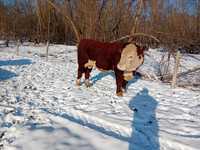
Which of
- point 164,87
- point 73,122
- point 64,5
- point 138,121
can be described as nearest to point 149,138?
point 138,121

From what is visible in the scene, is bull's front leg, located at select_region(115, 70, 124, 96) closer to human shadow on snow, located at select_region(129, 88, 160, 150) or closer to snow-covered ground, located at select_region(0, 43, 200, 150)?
snow-covered ground, located at select_region(0, 43, 200, 150)

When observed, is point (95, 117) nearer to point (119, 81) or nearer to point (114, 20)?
point (119, 81)

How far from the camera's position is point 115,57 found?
723 cm

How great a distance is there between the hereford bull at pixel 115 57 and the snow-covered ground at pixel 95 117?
0.56 m

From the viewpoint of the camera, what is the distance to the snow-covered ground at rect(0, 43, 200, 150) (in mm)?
4414

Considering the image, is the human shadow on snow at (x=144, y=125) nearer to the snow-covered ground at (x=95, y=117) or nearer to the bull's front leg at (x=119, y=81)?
the snow-covered ground at (x=95, y=117)

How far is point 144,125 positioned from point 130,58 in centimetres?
214

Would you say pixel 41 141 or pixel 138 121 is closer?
pixel 41 141

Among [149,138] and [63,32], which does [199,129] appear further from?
[63,32]

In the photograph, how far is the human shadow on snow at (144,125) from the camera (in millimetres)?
4470

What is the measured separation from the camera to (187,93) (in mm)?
8602

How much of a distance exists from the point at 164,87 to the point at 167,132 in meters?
4.60

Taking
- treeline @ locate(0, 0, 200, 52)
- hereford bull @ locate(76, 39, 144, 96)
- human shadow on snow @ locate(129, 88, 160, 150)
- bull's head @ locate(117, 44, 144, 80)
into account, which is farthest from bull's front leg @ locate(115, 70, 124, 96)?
treeline @ locate(0, 0, 200, 52)

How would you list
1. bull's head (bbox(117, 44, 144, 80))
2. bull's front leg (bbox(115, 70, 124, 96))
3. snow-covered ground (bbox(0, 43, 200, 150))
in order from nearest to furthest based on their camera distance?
snow-covered ground (bbox(0, 43, 200, 150)) < bull's head (bbox(117, 44, 144, 80)) < bull's front leg (bbox(115, 70, 124, 96))
